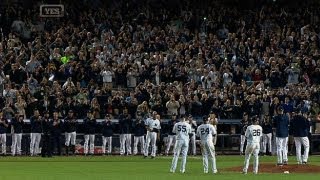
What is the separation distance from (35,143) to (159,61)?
794 cm

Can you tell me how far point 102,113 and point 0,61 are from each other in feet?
18.9

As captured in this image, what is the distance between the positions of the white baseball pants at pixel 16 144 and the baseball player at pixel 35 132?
0.59 m

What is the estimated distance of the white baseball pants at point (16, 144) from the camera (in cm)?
4369

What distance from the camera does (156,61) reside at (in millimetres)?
47375

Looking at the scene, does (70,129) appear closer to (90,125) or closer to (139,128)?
(90,125)

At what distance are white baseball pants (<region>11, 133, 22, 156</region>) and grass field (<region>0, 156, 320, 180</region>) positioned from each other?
1.47 meters

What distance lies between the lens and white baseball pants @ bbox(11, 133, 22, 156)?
1720 inches

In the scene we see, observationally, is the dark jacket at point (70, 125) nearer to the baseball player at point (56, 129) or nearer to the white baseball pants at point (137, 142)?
the baseball player at point (56, 129)

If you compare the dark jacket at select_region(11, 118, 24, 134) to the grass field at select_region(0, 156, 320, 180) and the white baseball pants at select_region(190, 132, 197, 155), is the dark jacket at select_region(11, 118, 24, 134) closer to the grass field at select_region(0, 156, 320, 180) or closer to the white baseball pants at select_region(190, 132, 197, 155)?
the grass field at select_region(0, 156, 320, 180)

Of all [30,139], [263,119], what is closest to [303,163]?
[263,119]

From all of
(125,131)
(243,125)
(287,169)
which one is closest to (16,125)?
(125,131)

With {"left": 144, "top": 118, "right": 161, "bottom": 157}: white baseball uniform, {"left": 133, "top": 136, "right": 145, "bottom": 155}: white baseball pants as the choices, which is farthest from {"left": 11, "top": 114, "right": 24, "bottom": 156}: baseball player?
{"left": 144, "top": 118, "right": 161, "bottom": 157}: white baseball uniform

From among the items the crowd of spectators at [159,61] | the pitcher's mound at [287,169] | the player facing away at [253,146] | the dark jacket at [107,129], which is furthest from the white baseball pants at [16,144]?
the player facing away at [253,146]

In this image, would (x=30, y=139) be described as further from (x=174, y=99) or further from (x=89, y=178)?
(x=89, y=178)
